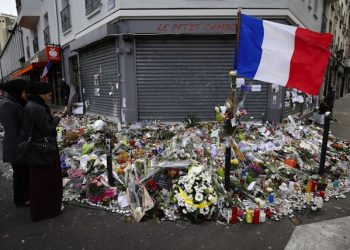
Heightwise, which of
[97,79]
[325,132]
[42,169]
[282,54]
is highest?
[282,54]

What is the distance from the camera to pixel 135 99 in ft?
28.4

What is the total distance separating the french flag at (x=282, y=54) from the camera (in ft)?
12.3

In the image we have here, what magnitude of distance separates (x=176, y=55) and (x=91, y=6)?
170 inches

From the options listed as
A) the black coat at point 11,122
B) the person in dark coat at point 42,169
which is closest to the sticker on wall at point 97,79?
the black coat at point 11,122

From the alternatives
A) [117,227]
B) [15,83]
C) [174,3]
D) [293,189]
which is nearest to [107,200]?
[117,227]

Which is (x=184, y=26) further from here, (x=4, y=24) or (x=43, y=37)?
(x=4, y=24)

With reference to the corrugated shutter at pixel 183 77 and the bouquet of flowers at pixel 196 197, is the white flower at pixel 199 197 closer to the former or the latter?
the bouquet of flowers at pixel 196 197

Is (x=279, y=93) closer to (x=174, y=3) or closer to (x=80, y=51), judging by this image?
(x=174, y=3)

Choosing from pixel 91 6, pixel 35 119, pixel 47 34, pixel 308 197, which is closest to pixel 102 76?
pixel 91 6

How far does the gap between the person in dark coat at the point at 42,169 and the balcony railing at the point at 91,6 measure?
7332 millimetres

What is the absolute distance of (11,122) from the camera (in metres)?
3.60

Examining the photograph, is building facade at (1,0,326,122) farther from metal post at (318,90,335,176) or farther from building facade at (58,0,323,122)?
metal post at (318,90,335,176)

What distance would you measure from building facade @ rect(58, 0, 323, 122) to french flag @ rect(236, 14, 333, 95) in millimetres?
4526

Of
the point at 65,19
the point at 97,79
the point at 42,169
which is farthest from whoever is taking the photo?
the point at 65,19
